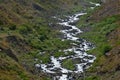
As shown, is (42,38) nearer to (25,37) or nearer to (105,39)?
(25,37)

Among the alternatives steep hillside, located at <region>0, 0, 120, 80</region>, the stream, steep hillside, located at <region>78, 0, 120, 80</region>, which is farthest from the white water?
steep hillside, located at <region>78, 0, 120, 80</region>

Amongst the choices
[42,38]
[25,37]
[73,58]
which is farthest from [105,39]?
[25,37]

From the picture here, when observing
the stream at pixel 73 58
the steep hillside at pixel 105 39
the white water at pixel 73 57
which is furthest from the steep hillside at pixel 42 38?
the white water at pixel 73 57

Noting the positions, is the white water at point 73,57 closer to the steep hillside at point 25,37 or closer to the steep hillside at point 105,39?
the steep hillside at point 105,39

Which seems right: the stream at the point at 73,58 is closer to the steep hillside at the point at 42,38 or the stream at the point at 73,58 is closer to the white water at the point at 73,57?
the white water at the point at 73,57

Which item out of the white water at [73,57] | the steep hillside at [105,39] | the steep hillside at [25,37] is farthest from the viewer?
the white water at [73,57]

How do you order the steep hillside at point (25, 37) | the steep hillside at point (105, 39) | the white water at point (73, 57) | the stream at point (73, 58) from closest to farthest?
1. the steep hillside at point (105, 39)
2. the steep hillside at point (25, 37)
3. the stream at point (73, 58)
4. the white water at point (73, 57)

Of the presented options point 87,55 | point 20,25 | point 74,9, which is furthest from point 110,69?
point 74,9

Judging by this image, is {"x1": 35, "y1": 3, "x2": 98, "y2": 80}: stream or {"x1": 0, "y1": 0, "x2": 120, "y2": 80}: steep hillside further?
{"x1": 35, "y1": 3, "x2": 98, "y2": 80}: stream

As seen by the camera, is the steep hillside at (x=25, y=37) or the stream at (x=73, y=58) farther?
the stream at (x=73, y=58)

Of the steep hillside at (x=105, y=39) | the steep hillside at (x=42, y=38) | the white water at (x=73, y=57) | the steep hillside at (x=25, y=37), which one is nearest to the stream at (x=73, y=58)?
the white water at (x=73, y=57)

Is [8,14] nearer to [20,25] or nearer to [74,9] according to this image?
[20,25]

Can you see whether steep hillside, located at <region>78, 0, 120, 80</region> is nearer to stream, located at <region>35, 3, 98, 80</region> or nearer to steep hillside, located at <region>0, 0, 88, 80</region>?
stream, located at <region>35, 3, 98, 80</region>

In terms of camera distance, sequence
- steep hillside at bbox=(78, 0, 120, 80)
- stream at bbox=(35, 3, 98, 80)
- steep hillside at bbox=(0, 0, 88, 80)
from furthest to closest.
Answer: stream at bbox=(35, 3, 98, 80) → steep hillside at bbox=(0, 0, 88, 80) → steep hillside at bbox=(78, 0, 120, 80)
